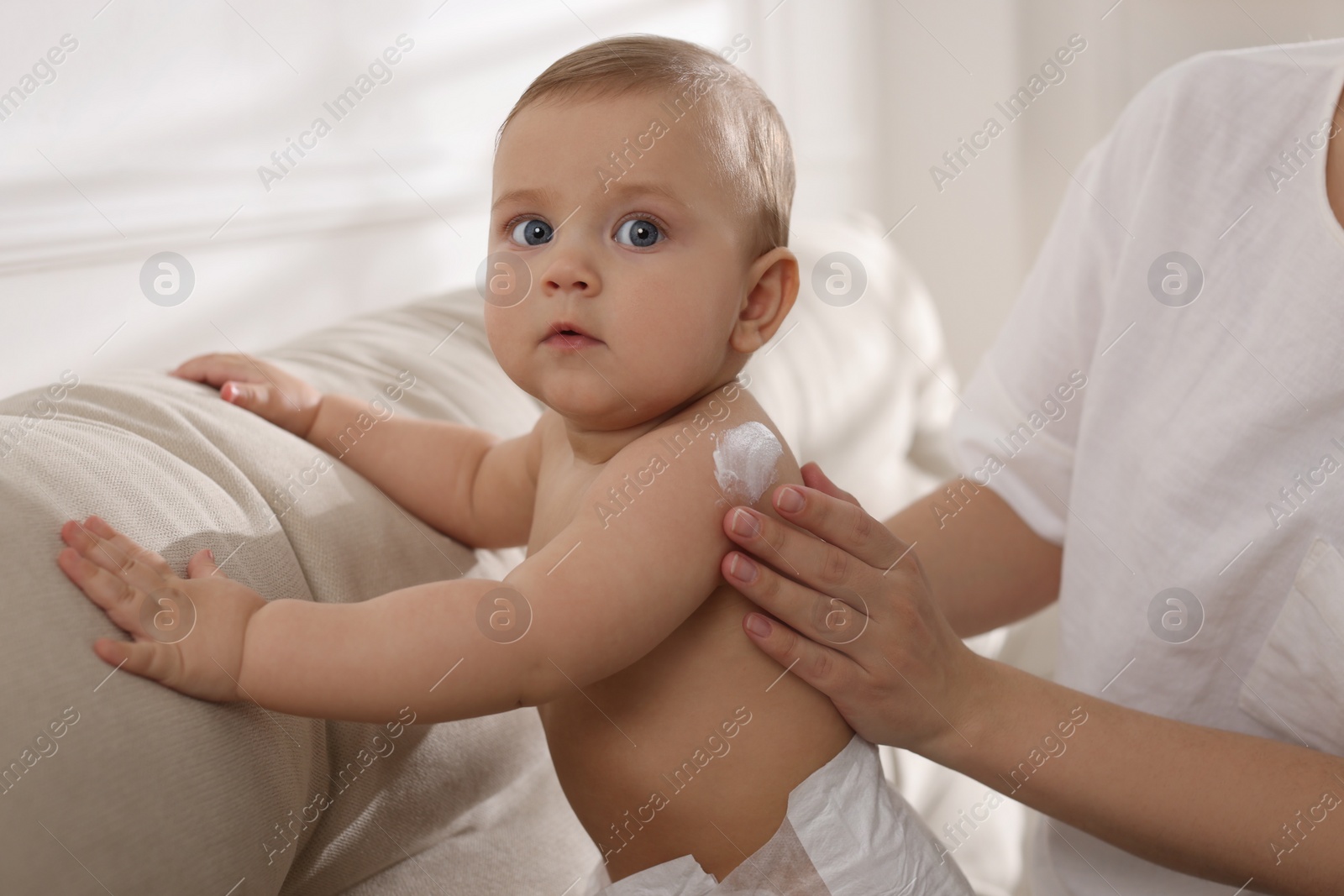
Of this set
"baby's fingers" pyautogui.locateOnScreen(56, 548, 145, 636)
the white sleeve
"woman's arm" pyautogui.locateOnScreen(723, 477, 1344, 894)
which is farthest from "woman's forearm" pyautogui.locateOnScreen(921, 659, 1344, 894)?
"baby's fingers" pyautogui.locateOnScreen(56, 548, 145, 636)

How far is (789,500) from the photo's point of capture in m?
0.70

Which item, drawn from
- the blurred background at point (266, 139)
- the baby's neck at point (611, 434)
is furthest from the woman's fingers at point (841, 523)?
the blurred background at point (266, 139)

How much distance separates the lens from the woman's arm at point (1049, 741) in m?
0.73

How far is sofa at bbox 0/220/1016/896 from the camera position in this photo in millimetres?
524

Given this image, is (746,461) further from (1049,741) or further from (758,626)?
(1049,741)

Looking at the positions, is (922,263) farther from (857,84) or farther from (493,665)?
(493,665)

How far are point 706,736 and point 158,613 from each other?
37 centimetres

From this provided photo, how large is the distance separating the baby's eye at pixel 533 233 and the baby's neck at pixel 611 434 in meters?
0.12

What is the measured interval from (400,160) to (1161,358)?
1210 millimetres

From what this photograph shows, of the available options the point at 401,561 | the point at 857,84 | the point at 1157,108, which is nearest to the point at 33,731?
the point at 401,561

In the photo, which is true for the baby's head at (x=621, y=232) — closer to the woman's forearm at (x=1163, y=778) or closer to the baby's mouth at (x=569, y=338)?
the baby's mouth at (x=569, y=338)

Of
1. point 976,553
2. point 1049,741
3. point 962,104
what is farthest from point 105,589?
point 962,104

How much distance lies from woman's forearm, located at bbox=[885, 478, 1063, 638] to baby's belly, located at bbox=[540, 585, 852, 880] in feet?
1.29

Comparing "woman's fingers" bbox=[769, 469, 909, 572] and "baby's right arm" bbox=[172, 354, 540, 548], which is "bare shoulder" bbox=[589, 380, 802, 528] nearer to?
"woman's fingers" bbox=[769, 469, 909, 572]
